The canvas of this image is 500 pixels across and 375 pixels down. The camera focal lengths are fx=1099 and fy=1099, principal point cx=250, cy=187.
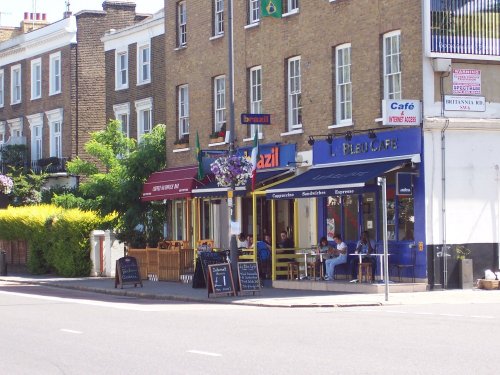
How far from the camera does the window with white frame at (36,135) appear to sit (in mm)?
55156

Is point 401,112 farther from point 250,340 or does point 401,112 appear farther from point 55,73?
point 55,73

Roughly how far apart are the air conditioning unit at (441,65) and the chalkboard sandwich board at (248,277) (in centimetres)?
672

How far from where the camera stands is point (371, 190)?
28672mm

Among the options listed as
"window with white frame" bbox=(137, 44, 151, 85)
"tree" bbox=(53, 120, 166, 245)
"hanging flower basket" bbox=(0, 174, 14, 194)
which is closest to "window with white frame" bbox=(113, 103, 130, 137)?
"window with white frame" bbox=(137, 44, 151, 85)

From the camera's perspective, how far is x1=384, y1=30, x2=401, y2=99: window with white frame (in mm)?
28344

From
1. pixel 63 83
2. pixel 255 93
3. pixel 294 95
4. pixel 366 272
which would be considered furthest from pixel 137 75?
pixel 366 272

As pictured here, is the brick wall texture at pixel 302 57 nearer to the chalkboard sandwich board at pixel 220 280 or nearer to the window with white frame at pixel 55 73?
the chalkboard sandwich board at pixel 220 280

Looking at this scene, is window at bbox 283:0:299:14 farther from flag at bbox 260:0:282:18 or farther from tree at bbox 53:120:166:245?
tree at bbox 53:120:166:245

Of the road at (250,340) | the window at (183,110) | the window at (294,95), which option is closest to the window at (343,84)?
the window at (294,95)

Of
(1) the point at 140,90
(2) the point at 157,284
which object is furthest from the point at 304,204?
(1) the point at 140,90

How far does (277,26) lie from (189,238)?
30.2 ft

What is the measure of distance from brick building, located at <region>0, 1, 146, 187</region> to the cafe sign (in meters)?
27.7

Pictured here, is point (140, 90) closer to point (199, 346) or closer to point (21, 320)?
point (21, 320)

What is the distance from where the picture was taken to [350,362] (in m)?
13.4
